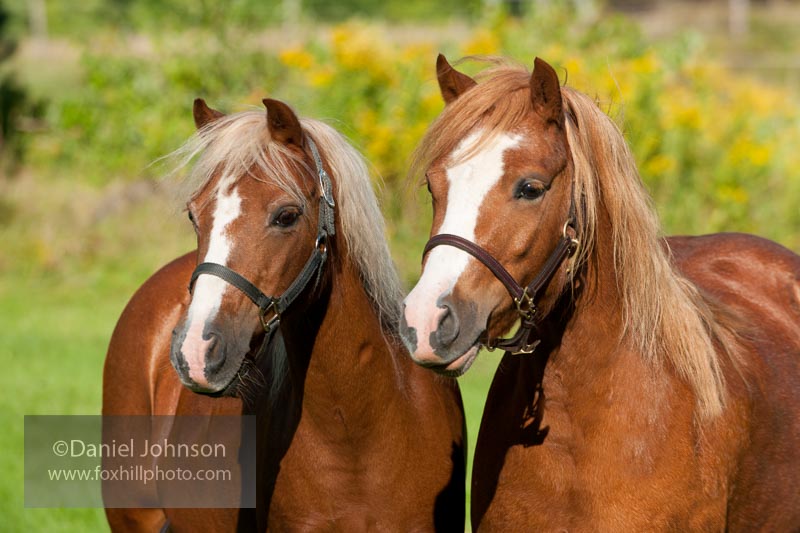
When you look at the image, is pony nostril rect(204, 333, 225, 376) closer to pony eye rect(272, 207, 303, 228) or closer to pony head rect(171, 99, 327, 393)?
pony head rect(171, 99, 327, 393)

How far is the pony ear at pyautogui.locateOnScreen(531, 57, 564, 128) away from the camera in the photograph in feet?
9.54

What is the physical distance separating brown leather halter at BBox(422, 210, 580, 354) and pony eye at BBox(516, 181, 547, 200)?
0.44 ft

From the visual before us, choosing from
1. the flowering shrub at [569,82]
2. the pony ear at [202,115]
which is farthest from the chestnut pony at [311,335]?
the flowering shrub at [569,82]

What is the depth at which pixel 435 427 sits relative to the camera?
12.0 feet

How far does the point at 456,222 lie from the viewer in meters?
2.80

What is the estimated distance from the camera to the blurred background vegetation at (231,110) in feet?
31.9

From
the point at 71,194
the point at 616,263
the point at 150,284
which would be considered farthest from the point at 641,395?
the point at 71,194

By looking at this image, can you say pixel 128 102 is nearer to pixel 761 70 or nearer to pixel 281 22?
pixel 281 22

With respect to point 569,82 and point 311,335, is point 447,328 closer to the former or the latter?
point 311,335

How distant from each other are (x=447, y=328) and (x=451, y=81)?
984 mm

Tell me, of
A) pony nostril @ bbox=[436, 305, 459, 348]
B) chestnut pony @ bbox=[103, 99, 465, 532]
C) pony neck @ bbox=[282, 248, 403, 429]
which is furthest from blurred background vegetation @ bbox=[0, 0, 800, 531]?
pony nostril @ bbox=[436, 305, 459, 348]

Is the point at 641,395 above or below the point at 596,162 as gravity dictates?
below

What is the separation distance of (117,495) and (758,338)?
2921 millimetres

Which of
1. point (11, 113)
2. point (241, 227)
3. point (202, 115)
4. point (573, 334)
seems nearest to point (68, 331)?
point (11, 113)
